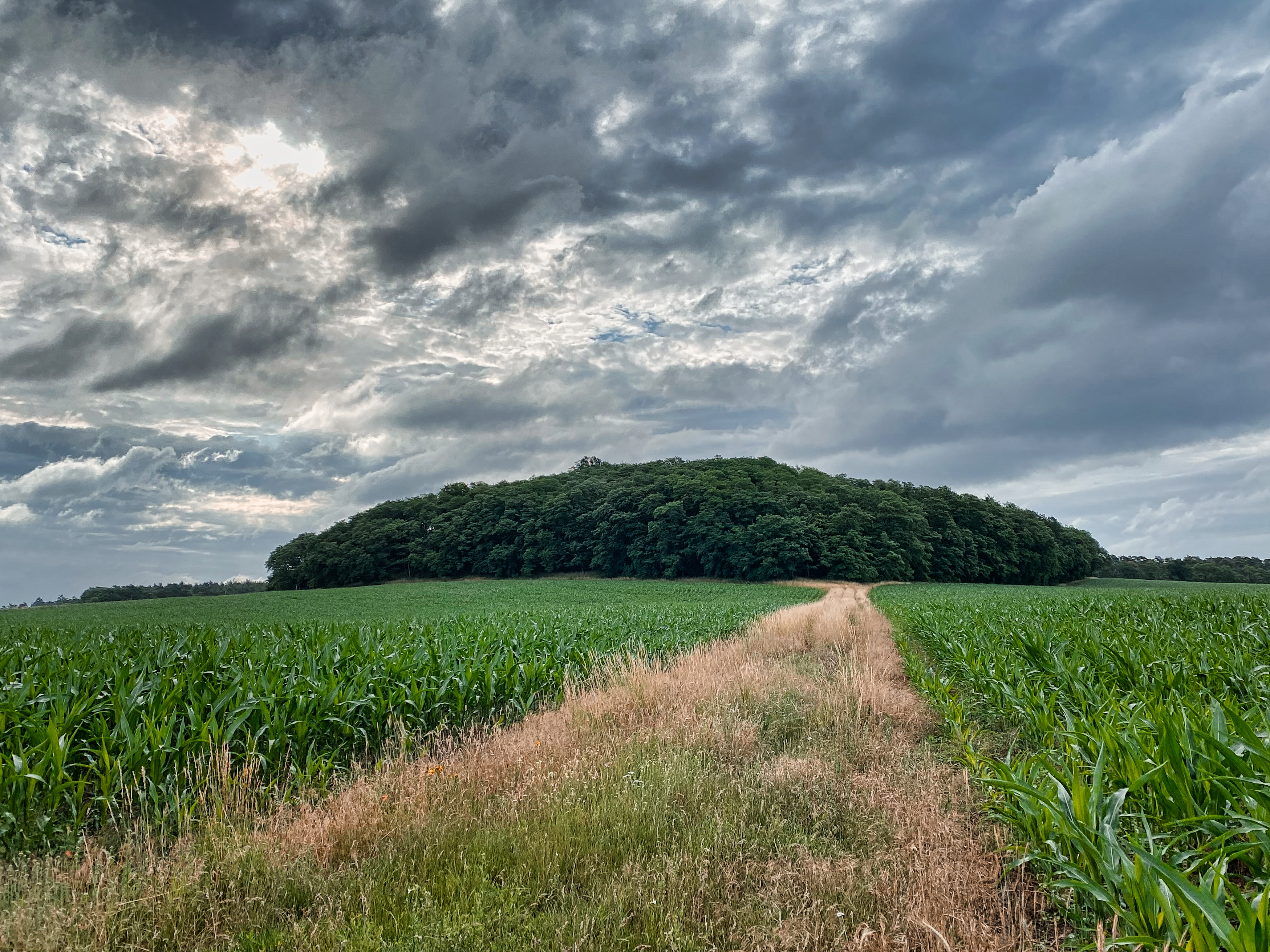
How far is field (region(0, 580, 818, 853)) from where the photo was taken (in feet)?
18.7

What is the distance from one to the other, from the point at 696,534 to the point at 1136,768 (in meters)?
72.9

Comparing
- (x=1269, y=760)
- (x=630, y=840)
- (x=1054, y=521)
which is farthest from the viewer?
(x=1054, y=521)

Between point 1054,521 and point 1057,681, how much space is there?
122104 millimetres

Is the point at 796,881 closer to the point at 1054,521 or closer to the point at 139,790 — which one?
the point at 139,790

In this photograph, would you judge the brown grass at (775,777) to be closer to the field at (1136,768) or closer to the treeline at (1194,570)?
the field at (1136,768)

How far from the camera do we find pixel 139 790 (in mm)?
5641

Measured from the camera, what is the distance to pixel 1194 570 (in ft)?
389

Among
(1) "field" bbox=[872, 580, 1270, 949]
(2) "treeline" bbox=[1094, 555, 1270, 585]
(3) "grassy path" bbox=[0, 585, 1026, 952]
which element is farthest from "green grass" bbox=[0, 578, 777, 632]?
(2) "treeline" bbox=[1094, 555, 1270, 585]

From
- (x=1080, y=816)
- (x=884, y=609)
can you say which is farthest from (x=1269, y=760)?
(x=884, y=609)

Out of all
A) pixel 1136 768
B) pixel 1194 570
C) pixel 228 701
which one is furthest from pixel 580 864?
pixel 1194 570

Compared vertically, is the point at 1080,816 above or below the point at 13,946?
above

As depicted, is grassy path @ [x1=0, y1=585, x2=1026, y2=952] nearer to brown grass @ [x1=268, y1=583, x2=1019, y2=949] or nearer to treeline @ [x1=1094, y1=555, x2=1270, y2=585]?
brown grass @ [x1=268, y1=583, x2=1019, y2=949]

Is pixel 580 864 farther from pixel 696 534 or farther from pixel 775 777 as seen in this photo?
pixel 696 534

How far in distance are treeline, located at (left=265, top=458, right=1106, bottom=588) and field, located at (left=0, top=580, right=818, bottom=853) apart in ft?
196
